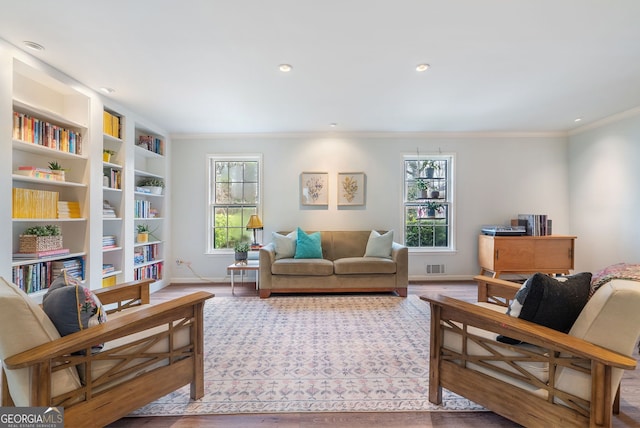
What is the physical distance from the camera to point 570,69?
2615mm

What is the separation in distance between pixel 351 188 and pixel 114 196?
3.30 m

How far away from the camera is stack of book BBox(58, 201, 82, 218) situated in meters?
2.83

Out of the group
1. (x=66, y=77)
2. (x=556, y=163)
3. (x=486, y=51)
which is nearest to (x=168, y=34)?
(x=66, y=77)

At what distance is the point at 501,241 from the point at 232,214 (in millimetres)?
4163

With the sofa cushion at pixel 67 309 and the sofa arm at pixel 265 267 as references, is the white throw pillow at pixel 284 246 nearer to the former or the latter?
the sofa arm at pixel 265 267

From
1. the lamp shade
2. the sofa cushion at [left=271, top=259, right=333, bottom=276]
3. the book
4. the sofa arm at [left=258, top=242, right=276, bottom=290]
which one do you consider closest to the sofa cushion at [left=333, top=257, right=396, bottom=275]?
the sofa cushion at [left=271, top=259, right=333, bottom=276]

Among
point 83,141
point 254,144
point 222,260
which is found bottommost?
point 222,260

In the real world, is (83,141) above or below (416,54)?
below

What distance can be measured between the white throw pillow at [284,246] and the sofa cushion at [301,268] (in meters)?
0.25

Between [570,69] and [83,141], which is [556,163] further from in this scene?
[83,141]

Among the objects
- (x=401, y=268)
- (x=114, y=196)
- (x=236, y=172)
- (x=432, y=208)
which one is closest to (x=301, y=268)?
(x=401, y=268)

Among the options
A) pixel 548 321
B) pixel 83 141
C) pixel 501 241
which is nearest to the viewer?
pixel 548 321

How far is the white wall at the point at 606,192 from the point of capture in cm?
370

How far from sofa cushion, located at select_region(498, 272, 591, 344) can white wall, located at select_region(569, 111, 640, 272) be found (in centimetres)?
359
